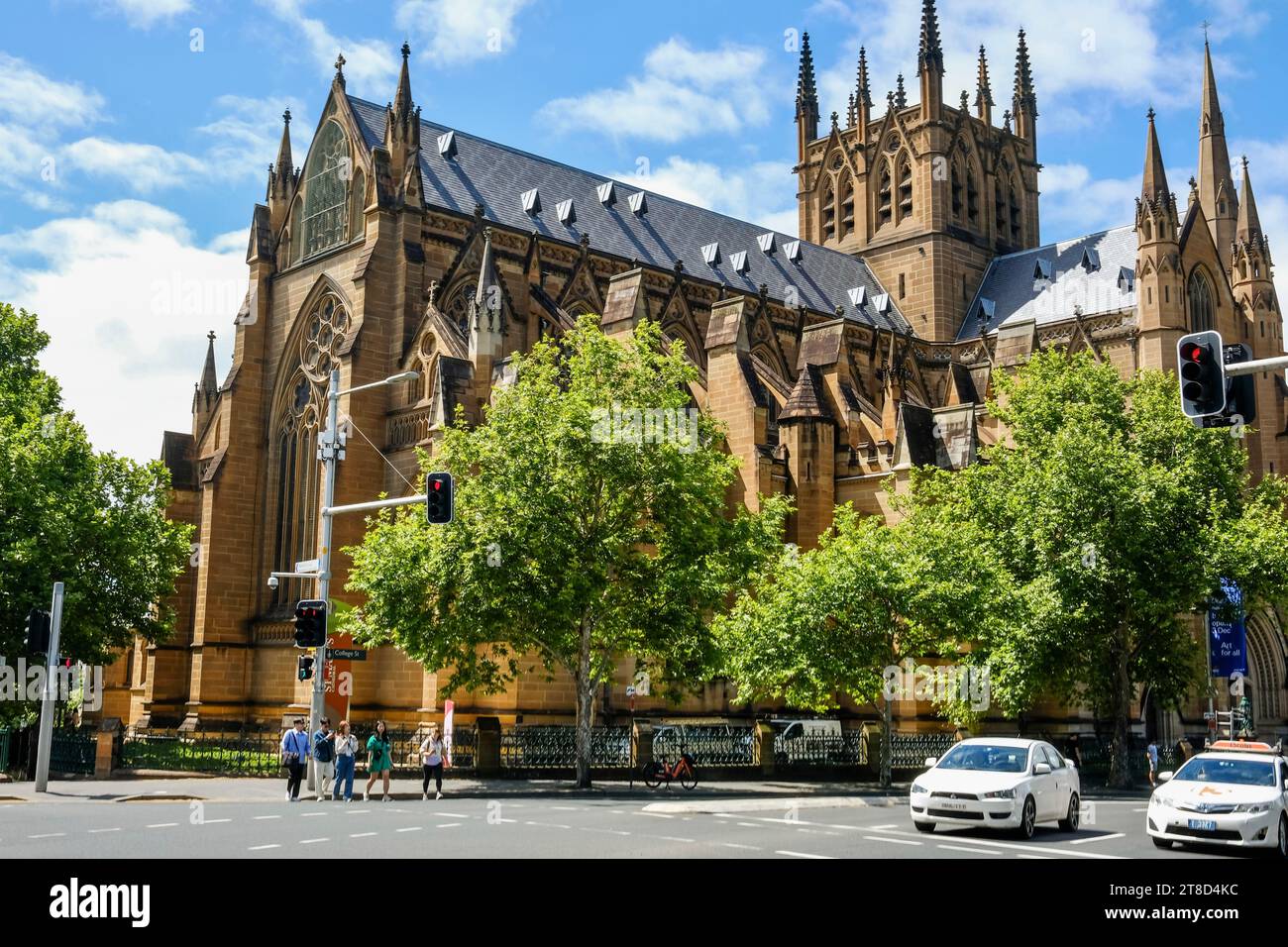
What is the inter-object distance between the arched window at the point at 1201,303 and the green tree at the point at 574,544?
32185 millimetres

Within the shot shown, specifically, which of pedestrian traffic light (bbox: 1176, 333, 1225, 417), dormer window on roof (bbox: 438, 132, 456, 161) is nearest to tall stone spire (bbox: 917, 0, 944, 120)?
dormer window on roof (bbox: 438, 132, 456, 161)

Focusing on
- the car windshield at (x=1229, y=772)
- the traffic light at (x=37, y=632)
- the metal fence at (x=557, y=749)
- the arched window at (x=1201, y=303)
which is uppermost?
the arched window at (x=1201, y=303)

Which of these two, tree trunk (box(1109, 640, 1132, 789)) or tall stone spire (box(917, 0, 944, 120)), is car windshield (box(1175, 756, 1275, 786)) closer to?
tree trunk (box(1109, 640, 1132, 789))

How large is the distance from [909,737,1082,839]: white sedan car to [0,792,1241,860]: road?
0.31 metres

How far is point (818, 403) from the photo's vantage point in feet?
144

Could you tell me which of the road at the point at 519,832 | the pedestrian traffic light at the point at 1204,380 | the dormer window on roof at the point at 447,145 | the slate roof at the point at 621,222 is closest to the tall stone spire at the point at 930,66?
the slate roof at the point at 621,222

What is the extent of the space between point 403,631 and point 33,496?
458 inches

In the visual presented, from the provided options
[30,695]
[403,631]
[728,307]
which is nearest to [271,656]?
[30,695]

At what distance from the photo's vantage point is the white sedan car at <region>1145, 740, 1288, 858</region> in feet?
52.9

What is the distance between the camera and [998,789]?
17.9 metres

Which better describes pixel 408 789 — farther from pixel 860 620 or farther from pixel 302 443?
pixel 302 443

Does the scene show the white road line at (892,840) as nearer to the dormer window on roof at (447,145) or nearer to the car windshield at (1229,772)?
the car windshield at (1229,772)

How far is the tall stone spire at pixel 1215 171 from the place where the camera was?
63.0 metres
